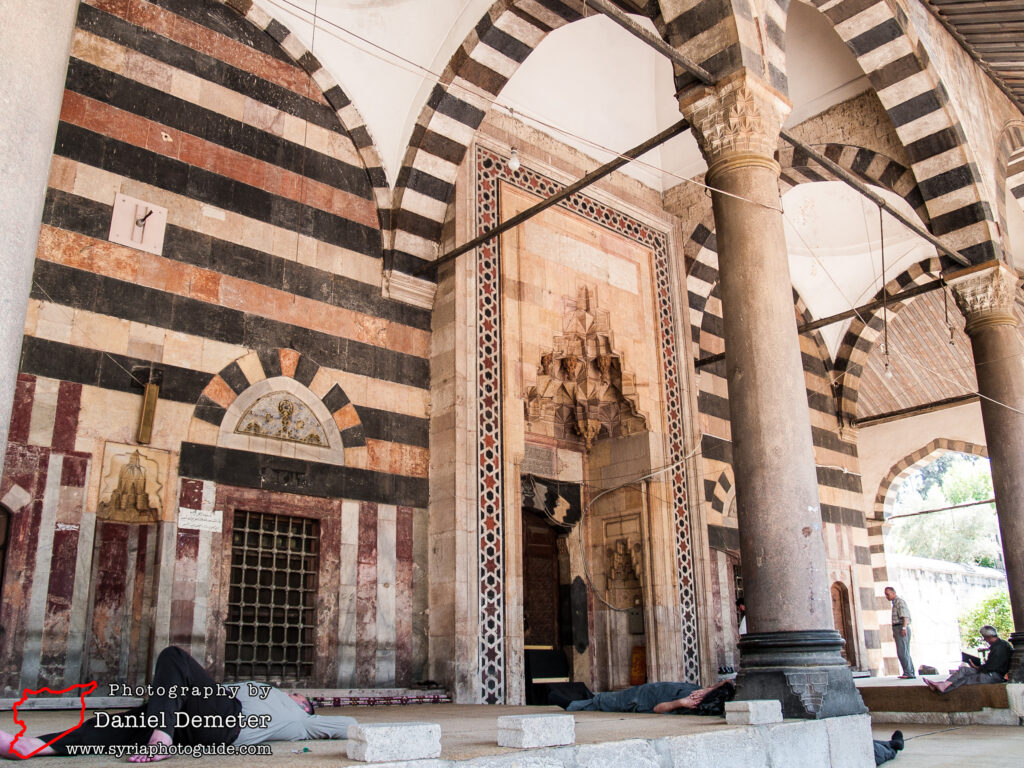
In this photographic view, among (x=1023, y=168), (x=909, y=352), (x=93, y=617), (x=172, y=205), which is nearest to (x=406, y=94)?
(x=172, y=205)

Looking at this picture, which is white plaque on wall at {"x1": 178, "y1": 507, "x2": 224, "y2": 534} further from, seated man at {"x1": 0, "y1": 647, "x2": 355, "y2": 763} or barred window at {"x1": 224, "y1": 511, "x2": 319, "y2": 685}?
seated man at {"x1": 0, "y1": 647, "x2": 355, "y2": 763}

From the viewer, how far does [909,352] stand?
13.5 meters

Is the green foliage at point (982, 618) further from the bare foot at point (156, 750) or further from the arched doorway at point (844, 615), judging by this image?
the bare foot at point (156, 750)

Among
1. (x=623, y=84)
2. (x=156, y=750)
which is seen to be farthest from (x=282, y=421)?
(x=623, y=84)

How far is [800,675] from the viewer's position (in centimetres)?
407

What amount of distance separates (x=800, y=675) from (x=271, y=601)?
3663 millimetres

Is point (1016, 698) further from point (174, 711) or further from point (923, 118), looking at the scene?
point (174, 711)

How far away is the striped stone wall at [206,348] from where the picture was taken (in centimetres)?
528

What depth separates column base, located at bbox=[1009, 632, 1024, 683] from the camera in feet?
21.6

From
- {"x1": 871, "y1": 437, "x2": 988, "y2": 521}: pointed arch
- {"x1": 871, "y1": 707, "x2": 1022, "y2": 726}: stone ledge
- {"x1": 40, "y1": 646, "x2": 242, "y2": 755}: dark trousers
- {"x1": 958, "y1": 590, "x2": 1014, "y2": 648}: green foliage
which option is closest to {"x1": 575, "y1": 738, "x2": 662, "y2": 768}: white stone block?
{"x1": 40, "y1": 646, "x2": 242, "y2": 755}: dark trousers

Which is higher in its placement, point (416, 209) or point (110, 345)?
point (416, 209)

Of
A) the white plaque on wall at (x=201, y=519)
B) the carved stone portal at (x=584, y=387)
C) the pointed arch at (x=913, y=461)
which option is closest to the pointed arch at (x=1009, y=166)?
the carved stone portal at (x=584, y=387)

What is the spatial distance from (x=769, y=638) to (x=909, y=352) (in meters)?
10.7

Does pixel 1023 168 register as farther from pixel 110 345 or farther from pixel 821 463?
pixel 110 345
